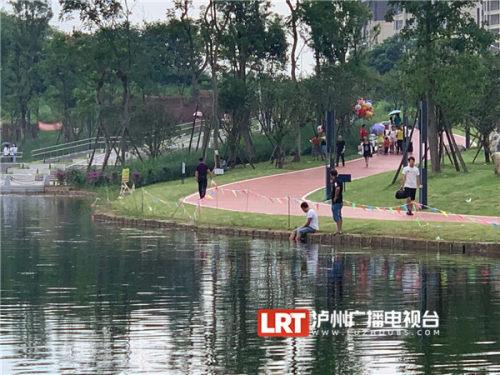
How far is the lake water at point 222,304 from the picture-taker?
1823 cm

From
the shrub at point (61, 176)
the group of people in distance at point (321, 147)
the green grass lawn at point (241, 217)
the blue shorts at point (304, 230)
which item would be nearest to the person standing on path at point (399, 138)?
the group of people in distance at point (321, 147)

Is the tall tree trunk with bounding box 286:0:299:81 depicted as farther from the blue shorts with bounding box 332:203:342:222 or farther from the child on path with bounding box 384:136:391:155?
the blue shorts with bounding box 332:203:342:222

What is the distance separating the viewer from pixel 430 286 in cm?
2614

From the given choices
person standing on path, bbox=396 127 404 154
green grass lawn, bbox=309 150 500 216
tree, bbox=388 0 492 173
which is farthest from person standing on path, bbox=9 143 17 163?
tree, bbox=388 0 492 173

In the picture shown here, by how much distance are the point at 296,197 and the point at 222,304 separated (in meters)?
26.8

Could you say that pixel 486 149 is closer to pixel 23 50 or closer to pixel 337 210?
pixel 337 210

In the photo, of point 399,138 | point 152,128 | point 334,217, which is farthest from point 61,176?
point 334,217

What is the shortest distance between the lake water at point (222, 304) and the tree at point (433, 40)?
16010 mm

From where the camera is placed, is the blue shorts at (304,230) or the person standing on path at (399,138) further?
the person standing on path at (399,138)

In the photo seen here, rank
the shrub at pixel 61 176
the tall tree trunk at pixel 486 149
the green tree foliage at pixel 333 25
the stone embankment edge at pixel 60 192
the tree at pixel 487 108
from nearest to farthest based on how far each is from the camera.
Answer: the tall tree trunk at pixel 486 149 < the tree at pixel 487 108 < the stone embankment edge at pixel 60 192 < the green tree foliage at pixel 333 25 < the shrub at pixel 61 176

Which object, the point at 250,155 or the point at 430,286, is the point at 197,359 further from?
the point at 250,155

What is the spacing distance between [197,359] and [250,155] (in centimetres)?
5384

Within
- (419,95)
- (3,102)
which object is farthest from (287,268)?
(3,102)

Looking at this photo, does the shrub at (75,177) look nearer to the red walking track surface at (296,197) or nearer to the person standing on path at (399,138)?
the red walking track surface at (296,197)
